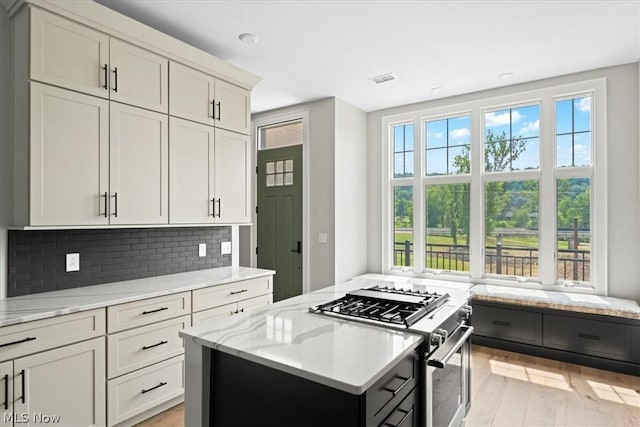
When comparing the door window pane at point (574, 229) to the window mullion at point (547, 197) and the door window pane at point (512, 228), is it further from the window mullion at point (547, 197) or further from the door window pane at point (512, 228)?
the door window pane at point (512, 228)

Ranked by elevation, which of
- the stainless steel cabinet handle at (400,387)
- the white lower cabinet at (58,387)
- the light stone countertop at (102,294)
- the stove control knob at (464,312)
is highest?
the light stone countertop at (102,294)

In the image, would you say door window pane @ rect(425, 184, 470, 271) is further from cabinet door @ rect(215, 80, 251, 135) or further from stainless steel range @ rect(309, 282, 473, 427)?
cabinet door @ rect(215, 80, 251, 135)

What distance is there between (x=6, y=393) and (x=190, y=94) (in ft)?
7.21

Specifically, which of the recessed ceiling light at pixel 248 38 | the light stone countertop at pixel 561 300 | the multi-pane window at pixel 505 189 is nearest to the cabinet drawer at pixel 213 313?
the recessed ceiling light at pixel 248 38

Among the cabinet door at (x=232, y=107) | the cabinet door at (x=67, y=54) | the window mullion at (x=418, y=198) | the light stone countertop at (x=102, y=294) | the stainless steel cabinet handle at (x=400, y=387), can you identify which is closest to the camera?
the stainless steel cabinet handle at (x=400, y=387)

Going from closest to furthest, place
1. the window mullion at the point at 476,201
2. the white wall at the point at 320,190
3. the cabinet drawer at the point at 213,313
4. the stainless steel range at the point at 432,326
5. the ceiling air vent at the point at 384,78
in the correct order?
the stainless steel range at the point at 432,326
the cabinet drawer at the point at 213,313
the ceiling air vent at the point at 384,78
the window mullion at the point at 476,201
the white wall at the point at 320,190

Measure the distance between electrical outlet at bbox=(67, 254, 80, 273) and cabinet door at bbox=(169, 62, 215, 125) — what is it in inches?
48.0

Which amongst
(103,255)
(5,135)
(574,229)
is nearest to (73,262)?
(103,255)

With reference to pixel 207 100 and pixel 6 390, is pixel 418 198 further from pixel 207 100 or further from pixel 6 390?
pixel 6 390

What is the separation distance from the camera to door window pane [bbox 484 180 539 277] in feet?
13.4

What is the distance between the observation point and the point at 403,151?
16.3ft

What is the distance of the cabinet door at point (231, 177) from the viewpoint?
3156 millimetres

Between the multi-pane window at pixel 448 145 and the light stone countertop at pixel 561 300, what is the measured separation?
4.97ft

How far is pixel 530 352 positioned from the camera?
3.59 m
